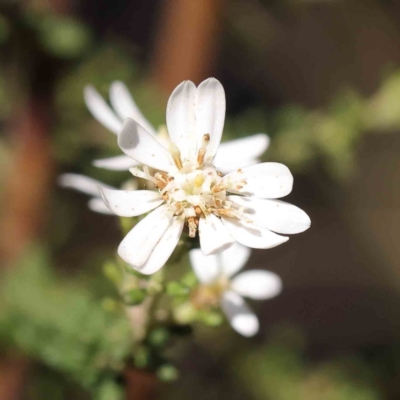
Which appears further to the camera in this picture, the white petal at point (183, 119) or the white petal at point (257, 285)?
the white petal at point (257, 285)

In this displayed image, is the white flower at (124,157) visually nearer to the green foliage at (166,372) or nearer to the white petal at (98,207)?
the white petal at (98,207)

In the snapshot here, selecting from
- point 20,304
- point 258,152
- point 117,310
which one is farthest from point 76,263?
point 258,152

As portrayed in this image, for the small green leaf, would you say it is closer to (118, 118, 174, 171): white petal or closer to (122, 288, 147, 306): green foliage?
(122, 288, 147, 306): green foliage

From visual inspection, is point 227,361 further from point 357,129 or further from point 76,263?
point 357,129

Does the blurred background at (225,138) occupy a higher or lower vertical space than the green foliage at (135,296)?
higher

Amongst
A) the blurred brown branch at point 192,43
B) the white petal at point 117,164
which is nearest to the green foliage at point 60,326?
the white petal at point 117,164

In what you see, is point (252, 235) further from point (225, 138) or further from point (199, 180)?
point (225, 138)
